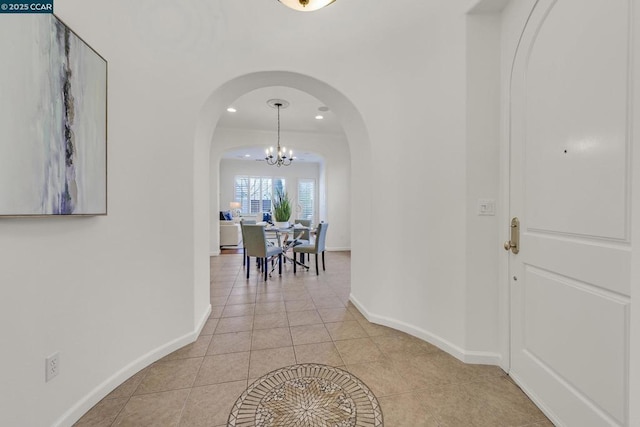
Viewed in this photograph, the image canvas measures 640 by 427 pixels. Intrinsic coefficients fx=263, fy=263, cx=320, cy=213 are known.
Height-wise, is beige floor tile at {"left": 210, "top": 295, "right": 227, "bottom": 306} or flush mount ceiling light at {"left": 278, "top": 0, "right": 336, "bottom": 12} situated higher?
flush mount ceiling light at {"left": 278, "top": 0, "right": 336, "bottom": 12}

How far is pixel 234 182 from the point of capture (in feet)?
34.6

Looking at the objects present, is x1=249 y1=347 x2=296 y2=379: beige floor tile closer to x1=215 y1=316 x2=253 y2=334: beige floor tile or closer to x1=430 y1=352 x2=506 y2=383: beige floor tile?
x1=215 y1=316 x2=253 y2=334: beige floor tile

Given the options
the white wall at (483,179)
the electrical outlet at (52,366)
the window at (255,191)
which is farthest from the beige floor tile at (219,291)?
the window at (255,191)

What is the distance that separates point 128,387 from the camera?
1675 mm

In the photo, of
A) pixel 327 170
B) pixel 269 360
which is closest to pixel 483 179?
pixel 269 360

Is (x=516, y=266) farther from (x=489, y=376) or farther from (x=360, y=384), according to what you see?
(x=360, y=384)

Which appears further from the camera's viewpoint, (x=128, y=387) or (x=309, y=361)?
(x=309, y=361)

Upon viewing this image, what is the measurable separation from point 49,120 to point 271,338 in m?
2.06

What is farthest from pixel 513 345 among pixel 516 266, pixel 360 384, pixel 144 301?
pixel 144 301

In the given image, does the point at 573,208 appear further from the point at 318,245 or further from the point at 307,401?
the point at 318,245

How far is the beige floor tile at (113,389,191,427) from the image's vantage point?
1.41m

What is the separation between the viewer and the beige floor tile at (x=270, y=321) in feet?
8.40

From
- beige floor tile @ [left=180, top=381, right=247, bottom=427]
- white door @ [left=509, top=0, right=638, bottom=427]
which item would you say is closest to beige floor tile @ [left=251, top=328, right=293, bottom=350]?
beige floor tile @ [left=180, top=381, right=247, bottom=427]

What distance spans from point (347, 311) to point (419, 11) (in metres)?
2.88
